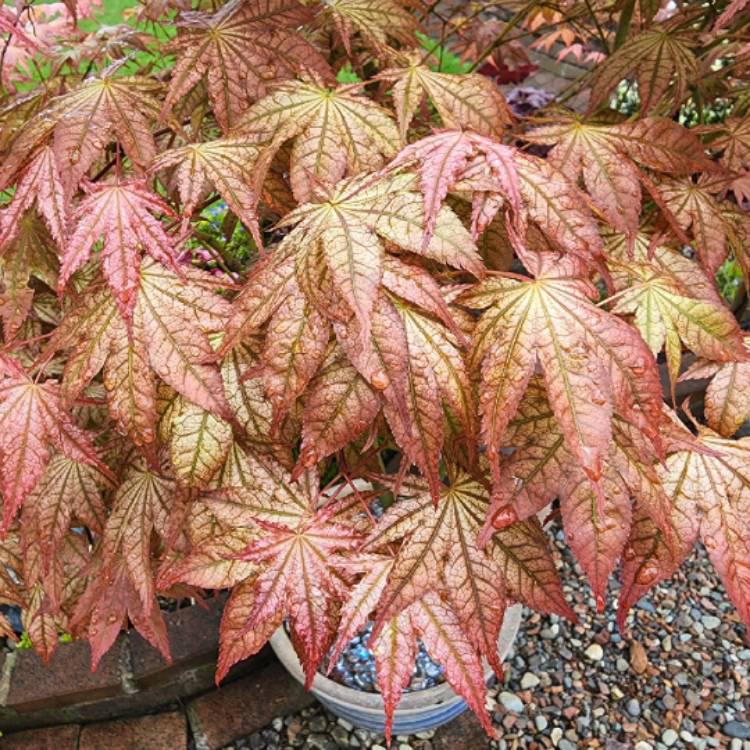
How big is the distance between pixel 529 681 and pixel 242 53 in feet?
5.93

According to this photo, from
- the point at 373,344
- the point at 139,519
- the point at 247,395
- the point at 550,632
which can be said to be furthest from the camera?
the point at 550,632

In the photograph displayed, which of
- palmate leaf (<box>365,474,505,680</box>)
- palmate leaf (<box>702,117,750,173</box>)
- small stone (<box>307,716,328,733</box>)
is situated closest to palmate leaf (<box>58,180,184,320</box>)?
palmate leaf (<box>365,474,505,680</box>)

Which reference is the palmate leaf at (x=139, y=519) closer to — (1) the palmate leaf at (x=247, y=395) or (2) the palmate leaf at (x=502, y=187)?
(1) the palmate leaf at (x=247, y=395)

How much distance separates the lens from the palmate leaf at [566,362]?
908 millimetres

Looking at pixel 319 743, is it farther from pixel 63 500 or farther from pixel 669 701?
pixel 63 500

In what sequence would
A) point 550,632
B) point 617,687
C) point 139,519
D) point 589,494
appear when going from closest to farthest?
point 589,494 < point 139,519 < point 617,687 < point 550,632

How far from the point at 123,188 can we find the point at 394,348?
1.44ft

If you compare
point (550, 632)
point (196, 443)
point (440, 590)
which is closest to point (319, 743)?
point (550, 632)

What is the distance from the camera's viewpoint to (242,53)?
1262 millimetres

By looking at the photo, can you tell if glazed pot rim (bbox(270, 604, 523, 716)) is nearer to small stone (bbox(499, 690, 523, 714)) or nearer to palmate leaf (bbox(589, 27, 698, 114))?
small stone (bbox(499, 690, 523, 714))

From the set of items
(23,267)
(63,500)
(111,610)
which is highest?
(23,267)

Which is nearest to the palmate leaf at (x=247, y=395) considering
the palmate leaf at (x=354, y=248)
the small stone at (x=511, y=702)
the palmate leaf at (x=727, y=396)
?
the palmate leaf at (x=354, y=248)

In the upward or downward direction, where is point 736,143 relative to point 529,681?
upward

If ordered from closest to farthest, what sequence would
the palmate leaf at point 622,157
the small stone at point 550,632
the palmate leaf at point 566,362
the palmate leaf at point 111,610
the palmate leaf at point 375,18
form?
the palmate leaf at point 566,362 < the palmate leaf at point 622,157 < the palmate leaf at point 375,18 < the palmate leaf at point 111,610 < the small stone at point 550,632
